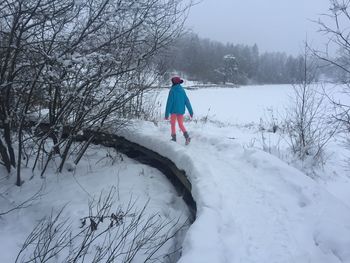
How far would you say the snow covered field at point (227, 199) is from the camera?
3658 mm

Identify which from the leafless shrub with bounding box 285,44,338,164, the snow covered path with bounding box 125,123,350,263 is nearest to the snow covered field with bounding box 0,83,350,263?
the snow covered path with bounding box 125,123,350,263

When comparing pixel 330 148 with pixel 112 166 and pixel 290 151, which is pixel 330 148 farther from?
pixel 112 166

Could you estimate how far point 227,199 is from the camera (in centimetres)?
461

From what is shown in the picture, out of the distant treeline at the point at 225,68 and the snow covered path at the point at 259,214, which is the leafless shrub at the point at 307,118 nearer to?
the snow covered path at the point at 259,214

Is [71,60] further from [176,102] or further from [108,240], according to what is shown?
[176,102]

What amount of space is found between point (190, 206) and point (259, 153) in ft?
5.12

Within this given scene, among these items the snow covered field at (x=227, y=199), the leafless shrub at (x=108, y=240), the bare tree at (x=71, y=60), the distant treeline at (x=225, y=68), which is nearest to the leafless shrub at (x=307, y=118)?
the snow covered field at (x=227, y=199)

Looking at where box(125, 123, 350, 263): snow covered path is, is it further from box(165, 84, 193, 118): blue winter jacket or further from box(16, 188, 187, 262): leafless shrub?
box(165, 84, 193, 118): blue winter jacket

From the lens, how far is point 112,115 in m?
6.98

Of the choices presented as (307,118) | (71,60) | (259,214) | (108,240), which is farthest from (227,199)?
(307,118)

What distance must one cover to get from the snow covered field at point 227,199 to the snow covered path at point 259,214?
10mm

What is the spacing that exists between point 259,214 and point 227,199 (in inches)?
18.2

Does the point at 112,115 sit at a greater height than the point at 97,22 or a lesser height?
lesser

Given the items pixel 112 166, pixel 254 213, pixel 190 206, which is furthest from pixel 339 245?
pixel 112 166
